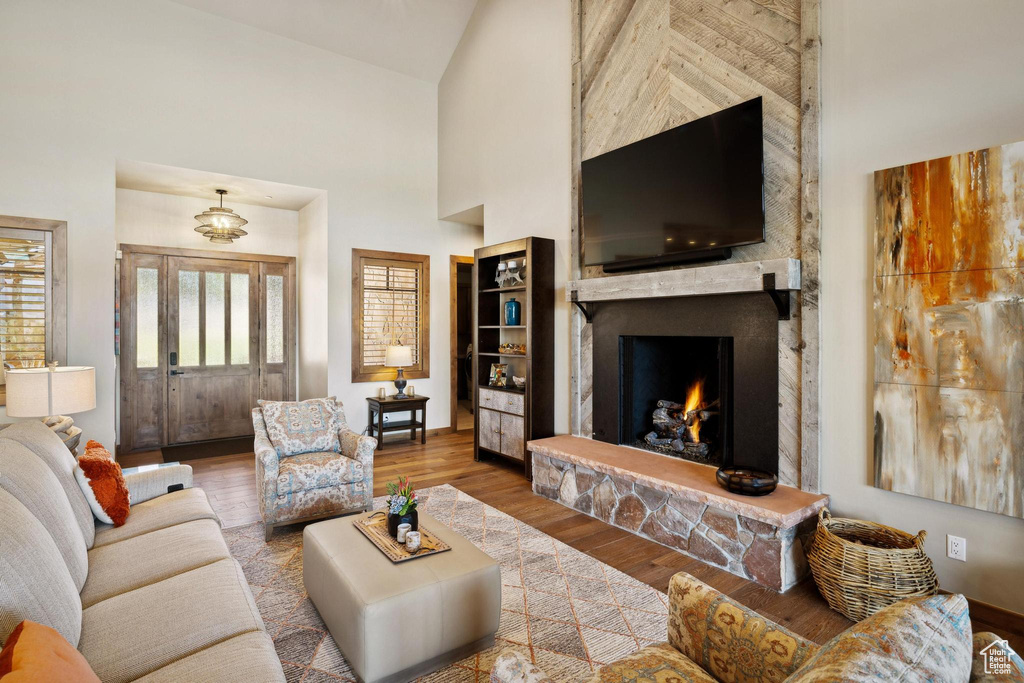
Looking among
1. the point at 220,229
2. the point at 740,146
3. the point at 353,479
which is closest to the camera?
the point at 740,146

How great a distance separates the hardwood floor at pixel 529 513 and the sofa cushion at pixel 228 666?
1958 millimetres

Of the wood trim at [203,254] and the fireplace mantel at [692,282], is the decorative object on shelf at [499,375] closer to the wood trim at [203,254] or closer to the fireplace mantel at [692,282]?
the fireplace mantel at [692,282]

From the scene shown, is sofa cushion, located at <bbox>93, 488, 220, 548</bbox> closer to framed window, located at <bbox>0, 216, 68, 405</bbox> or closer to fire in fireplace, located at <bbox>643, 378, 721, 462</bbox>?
framed window, located at <bbox>0, 216, 68, 405</bbox>

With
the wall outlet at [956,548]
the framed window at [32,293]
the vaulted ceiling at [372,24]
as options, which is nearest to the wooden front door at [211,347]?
the framed window at [32,293]

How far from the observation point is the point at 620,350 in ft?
13.6

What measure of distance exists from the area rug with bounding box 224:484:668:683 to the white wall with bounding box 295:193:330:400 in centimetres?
277

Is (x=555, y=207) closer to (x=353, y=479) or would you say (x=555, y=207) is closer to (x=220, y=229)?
(x=353, y=479)

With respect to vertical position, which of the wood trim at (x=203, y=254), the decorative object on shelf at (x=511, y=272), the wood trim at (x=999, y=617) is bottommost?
the wood trim at (x=999, y=617)

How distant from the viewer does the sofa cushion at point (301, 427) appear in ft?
12.4

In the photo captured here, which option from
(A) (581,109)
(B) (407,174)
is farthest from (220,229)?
(A) (581,109)

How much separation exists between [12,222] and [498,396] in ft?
14.3

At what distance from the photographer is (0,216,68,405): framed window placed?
439 centimetres

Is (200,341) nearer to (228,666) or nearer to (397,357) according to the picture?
(397,357)

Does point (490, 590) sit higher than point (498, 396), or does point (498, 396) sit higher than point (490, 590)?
point (498, 396)
